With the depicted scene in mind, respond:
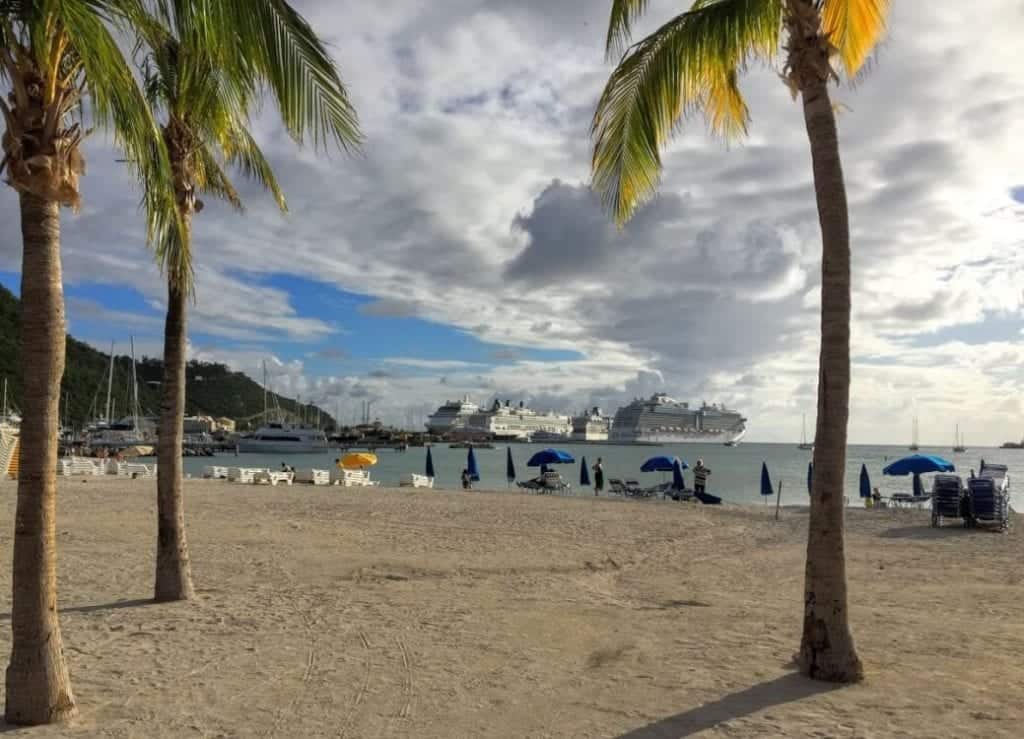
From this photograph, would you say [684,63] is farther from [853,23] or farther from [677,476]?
[677,476]

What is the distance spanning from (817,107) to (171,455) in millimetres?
6415

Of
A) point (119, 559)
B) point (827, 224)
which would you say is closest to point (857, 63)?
point (827, 224)

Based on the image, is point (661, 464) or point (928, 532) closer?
point (928, 532)

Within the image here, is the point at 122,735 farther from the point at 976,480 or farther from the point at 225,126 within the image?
the point at 976,480

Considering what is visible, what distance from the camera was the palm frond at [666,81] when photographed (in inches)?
232

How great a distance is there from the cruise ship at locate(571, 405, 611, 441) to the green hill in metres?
51.9

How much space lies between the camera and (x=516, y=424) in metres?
144

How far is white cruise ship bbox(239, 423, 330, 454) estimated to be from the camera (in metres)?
89.5

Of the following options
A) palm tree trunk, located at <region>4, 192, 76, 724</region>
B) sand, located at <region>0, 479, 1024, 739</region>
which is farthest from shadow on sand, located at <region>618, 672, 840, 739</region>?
palm tree trunk, located at <region>4, 192, 76, 724</region>

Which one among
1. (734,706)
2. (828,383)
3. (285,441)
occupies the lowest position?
(285,441)

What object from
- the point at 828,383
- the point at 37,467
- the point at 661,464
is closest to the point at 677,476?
the point at 661,464

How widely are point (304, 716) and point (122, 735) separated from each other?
1.00m

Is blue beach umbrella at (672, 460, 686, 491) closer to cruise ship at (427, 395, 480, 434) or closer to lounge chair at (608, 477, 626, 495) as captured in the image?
lounge chair at (608, 477, 626, 495)

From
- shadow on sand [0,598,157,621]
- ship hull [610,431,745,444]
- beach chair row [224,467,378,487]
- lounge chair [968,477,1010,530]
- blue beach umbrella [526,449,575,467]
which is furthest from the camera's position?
ship hull [610,431,745,444]
